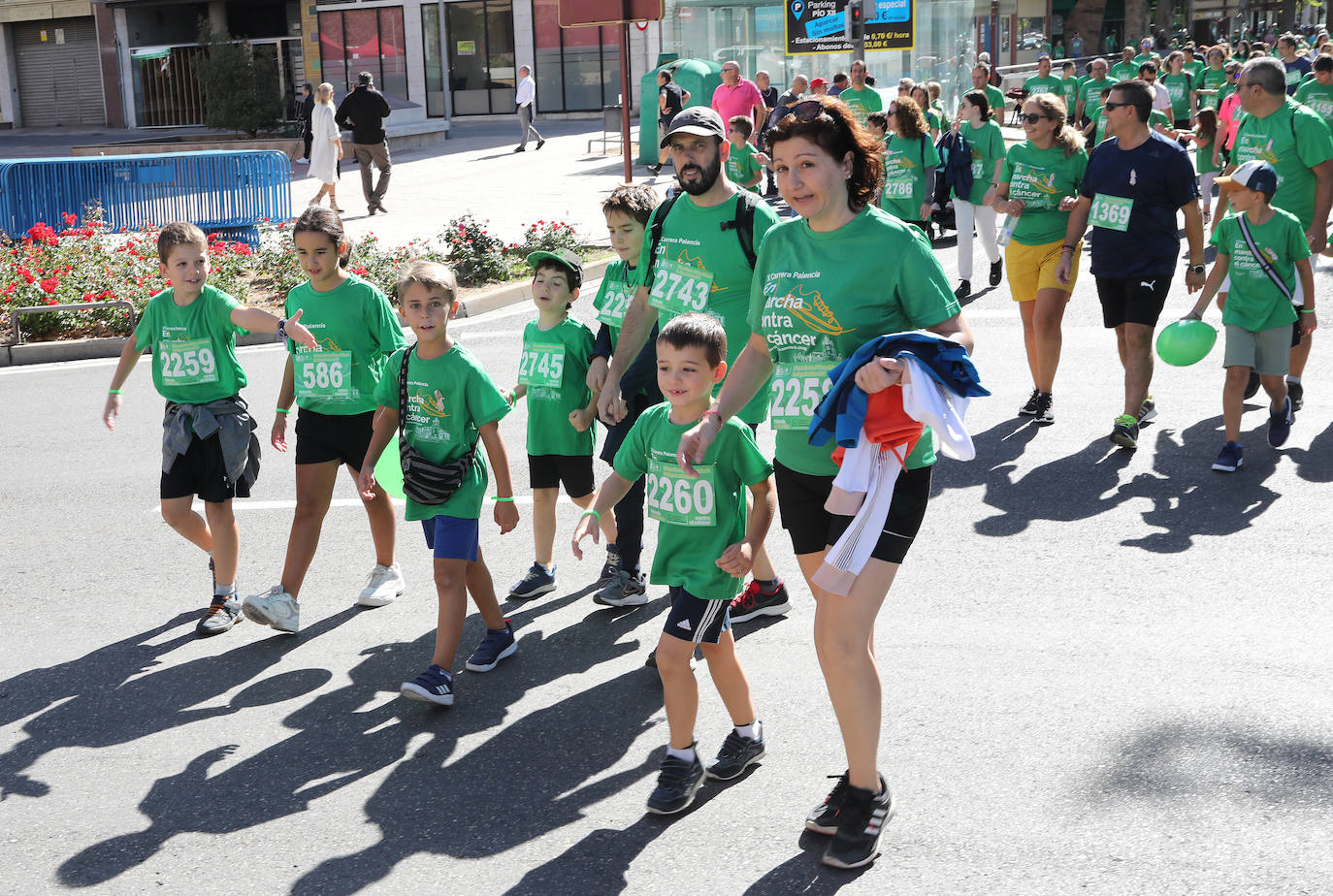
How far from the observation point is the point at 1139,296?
750 cm

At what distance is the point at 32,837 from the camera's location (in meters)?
3.96

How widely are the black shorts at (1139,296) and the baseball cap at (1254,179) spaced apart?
0.62 meters

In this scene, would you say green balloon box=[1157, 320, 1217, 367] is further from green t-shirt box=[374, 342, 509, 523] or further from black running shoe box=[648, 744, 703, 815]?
black running shoe box=[648, 744, 703, 815]

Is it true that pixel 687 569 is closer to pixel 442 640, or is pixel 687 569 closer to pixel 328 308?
pixel 442 640

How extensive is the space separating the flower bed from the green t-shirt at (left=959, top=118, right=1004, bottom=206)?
4.47 meters

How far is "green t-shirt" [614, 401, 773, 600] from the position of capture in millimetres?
4035

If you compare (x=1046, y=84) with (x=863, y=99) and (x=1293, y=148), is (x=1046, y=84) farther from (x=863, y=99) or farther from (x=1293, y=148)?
(x=1293, y=148)

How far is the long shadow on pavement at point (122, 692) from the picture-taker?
461 cm

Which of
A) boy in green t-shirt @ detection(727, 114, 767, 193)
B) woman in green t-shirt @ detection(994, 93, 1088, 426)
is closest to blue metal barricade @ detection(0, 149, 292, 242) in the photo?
boy in green t-shirt @ detection(727, 114, 767, 193)

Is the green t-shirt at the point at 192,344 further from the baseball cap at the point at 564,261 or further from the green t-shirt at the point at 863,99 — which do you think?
the green t-shirt at the point at 863,99

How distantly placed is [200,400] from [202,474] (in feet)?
1.00

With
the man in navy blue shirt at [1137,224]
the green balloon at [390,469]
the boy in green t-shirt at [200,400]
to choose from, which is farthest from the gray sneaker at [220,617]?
the man in navy blue shirt at [1137,224]

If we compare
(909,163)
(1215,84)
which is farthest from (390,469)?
(1215,84)

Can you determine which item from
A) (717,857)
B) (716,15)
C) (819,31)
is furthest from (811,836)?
(716,15)
